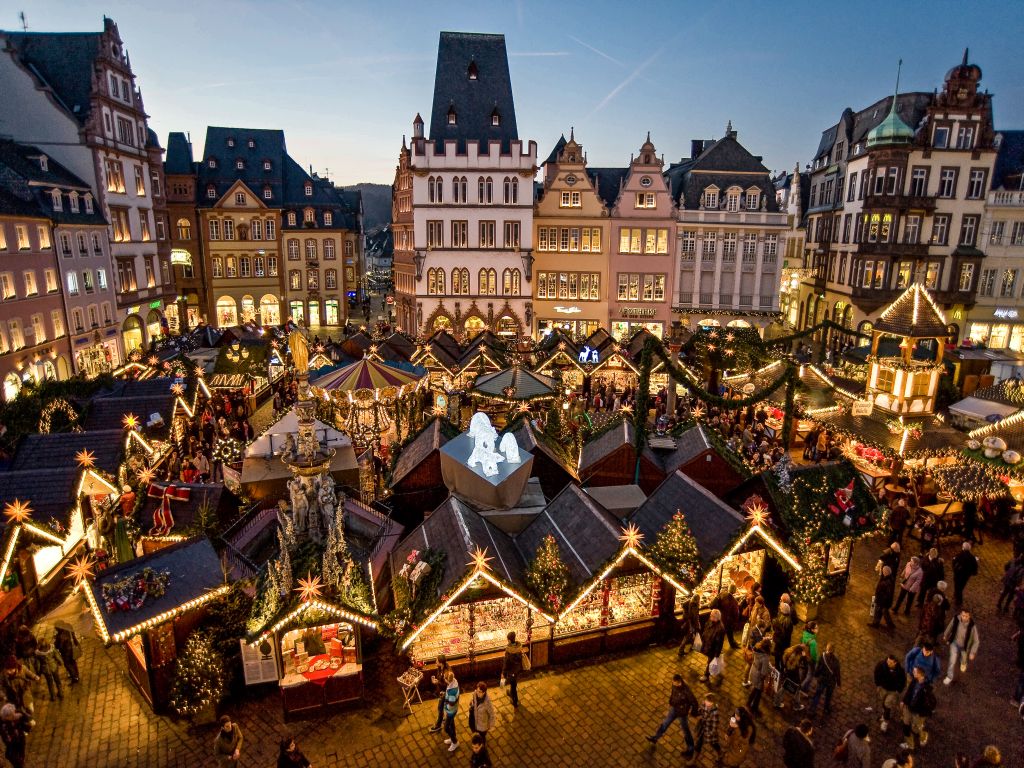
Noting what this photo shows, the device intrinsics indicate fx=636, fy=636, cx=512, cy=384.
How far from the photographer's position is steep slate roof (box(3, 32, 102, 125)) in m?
34.2

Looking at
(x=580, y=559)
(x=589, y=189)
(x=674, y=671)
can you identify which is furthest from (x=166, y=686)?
(x=589, y=189)

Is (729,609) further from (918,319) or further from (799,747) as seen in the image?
(918,319)

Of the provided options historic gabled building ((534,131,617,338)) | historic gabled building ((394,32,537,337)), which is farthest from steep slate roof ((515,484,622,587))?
historic gabled building ((394,32,537,337))

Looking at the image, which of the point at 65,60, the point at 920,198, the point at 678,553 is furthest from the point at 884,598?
the point at 65,60

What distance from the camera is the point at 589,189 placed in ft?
133

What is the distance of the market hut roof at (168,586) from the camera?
911 cm

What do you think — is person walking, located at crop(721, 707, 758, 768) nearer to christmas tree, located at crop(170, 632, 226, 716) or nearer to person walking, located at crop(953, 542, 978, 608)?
person walking, located at crop(953, 542, 978, 608)

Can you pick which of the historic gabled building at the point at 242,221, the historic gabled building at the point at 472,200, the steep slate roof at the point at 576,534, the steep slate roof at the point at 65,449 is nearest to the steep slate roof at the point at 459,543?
the steep slate roof at the point at 576,534

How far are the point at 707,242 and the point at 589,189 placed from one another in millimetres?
8292

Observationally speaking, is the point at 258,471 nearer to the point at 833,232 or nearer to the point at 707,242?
the point at 707,242

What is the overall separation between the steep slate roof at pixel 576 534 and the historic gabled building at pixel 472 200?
29551 millimetres

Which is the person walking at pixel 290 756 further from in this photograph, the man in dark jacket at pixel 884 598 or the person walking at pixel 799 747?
the man in dark jacket at pixel 884 598

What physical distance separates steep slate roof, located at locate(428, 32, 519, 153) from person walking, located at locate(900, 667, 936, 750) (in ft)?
121

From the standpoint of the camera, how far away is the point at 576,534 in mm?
11383
